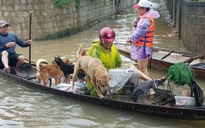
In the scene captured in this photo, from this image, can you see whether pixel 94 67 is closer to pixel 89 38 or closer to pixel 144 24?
pixel 144 24

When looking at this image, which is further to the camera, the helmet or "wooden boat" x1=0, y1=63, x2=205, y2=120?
the helmet

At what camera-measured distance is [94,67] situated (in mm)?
6531

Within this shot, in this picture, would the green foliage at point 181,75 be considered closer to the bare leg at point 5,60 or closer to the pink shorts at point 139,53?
the pink shorts at point 139,53

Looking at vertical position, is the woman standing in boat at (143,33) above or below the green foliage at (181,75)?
above

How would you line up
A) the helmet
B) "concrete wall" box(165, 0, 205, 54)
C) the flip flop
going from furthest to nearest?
"concrete wall" box(165, 0, 205, 54)
the flip flop
the helmet

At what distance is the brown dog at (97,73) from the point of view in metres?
6.45

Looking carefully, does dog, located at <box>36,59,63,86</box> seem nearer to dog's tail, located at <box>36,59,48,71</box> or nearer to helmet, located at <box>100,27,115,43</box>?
dog's tail, located at <box>36,59,48,71</box>

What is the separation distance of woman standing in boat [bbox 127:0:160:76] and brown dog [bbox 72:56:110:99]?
1.32 meters

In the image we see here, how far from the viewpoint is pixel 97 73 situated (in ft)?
21.2

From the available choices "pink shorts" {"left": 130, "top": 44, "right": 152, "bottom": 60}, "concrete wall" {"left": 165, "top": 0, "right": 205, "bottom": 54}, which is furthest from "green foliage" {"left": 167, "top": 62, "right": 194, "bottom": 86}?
"concrete wall" {"left": 165, "top": 0, "right": 205, "bottom": 54}

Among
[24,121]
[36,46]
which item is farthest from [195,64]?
[36,46]

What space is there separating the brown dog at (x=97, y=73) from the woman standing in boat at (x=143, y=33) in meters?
1.32

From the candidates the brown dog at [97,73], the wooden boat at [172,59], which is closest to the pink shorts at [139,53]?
the brown dog at [97,73]

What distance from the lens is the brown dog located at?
6.45m
